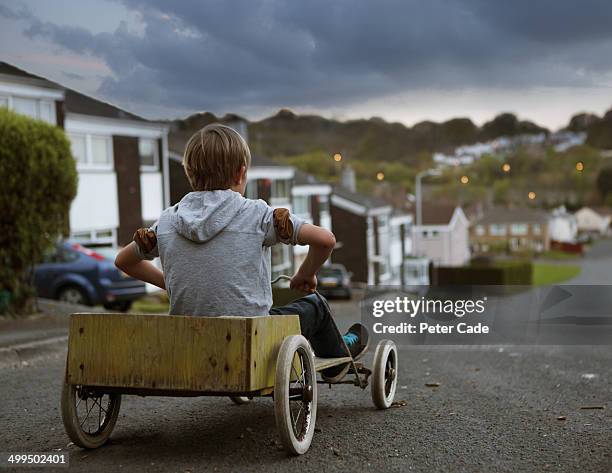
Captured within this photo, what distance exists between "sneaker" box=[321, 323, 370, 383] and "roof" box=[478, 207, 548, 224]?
254 feet

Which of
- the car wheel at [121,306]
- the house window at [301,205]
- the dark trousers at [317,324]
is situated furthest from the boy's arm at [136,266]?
the house window at [301,205]

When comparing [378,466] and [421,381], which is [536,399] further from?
[378,466]

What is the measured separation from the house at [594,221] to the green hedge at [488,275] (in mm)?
34026

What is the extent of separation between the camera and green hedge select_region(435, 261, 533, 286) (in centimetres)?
3584

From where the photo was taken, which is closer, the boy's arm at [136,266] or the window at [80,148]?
the boy's arm at [136,266]

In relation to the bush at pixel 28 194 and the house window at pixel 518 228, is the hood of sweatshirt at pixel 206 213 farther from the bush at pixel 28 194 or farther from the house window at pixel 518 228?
the house window at pixel 518 228

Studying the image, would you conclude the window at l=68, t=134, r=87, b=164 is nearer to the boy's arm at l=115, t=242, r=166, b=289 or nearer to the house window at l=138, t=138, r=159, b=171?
the house window at l=138, t=138, r=159, b=171

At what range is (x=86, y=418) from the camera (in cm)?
406

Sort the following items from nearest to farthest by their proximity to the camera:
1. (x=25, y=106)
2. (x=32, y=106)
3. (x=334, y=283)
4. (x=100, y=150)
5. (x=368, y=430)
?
1. (x=368, y=430)
2. (x=25, y=106)
3. (x=32, y=106)
4. (x=100, y=150)
5. (x=334, y=283)

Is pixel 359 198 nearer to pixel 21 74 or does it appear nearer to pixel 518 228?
pixel 518 228

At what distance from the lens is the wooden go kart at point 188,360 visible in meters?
3.59

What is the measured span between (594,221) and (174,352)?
81.0 meters

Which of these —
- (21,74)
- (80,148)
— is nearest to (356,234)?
(80,148)

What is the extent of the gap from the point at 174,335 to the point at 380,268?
54.1 metres
